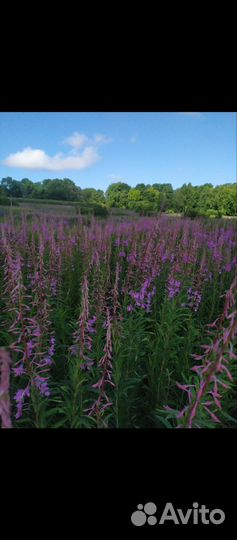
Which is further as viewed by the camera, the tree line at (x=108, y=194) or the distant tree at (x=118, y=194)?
the distant tree at (x=118, y=194)

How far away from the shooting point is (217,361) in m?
1.02

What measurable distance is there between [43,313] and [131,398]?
107 cm

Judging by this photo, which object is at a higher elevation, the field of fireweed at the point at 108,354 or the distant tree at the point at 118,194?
the distant tree at the point at 118,194

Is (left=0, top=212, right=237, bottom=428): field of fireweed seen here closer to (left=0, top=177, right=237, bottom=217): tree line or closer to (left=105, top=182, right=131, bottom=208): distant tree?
(left=0, top=177, right=237, bottom=217): tree line
